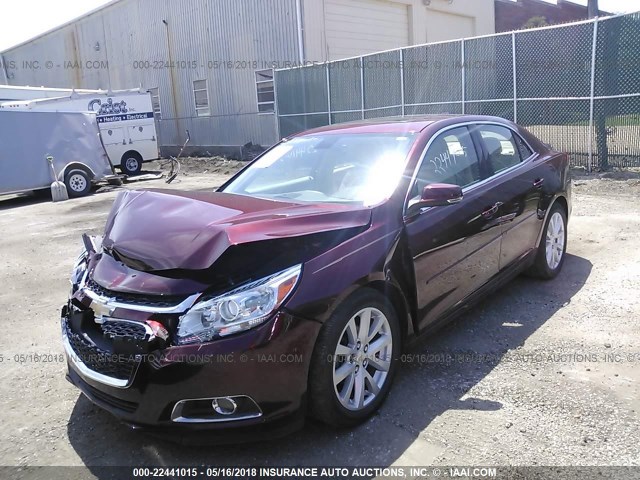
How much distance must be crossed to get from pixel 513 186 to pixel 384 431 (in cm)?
241

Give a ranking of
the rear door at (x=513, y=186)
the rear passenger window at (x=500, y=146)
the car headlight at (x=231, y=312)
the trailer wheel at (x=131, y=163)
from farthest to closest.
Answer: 1. the trailer wheel at (x=131, y=163)
2. the rear passenger window at (x=500, y=146)
3. the rear door at (x=513, y=186)
4. the car headlight at (x=231, y=312)

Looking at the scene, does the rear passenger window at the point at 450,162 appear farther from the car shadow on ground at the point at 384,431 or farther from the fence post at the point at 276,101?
the fence post at the point at 276,101

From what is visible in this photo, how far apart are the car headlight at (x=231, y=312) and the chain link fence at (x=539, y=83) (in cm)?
954

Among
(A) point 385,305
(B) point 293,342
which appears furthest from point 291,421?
(A) point 385,305

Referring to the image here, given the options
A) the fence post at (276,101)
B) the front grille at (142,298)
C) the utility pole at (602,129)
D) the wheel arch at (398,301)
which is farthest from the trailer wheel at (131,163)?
the wheel arch at (398,301)

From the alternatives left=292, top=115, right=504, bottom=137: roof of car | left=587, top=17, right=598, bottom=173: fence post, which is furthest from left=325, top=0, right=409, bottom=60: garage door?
left=292, top=115, right=504, bottom=137: roof of car

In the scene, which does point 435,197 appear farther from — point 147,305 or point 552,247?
point 552,247

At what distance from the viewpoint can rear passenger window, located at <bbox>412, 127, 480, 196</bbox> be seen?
3.73m

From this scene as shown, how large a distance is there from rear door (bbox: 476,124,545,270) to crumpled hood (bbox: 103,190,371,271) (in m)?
1.62

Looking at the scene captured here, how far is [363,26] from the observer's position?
20.4 metres

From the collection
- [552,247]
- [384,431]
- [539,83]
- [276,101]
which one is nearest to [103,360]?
[384,431]

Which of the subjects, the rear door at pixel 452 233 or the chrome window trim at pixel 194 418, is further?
the rear door at pixel 452 233

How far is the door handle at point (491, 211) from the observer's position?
13.2 feet

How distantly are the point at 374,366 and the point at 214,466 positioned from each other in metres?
1.01
